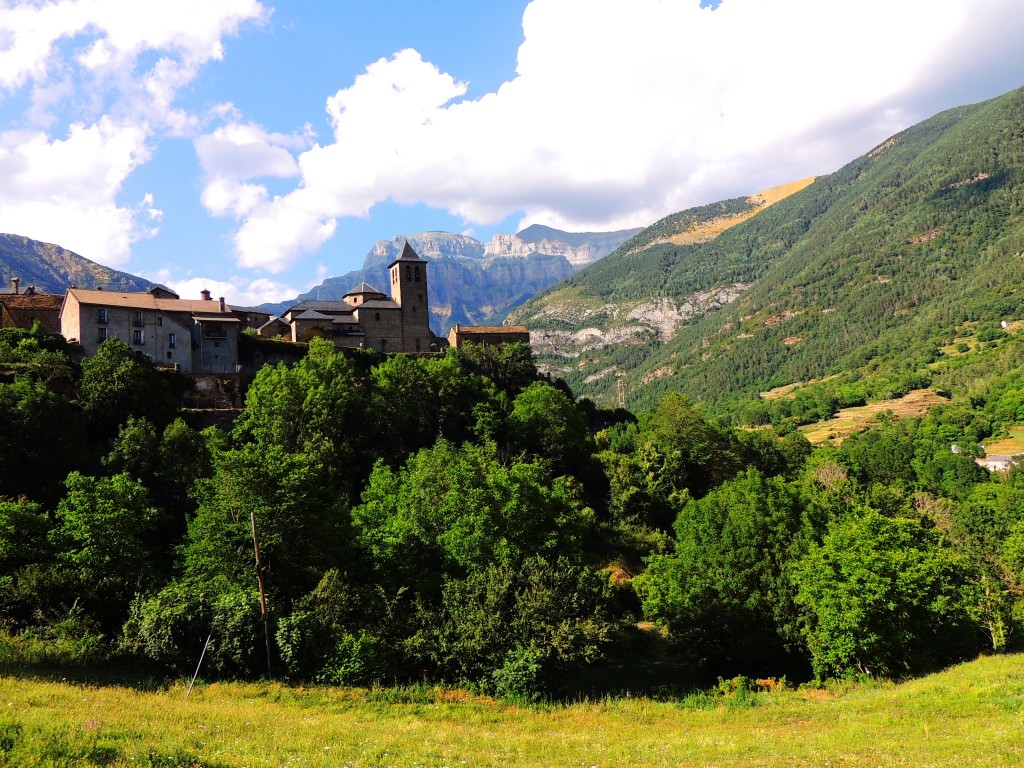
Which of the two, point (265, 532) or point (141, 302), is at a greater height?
point (141, 302)

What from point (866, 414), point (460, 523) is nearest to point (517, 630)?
point (460, 523)

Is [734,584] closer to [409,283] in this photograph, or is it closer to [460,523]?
[460,523]

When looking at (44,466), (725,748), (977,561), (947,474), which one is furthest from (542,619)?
(947,474)

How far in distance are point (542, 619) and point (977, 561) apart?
1614 inches

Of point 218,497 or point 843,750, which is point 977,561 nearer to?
point 843,750

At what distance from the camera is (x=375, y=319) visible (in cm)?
7819

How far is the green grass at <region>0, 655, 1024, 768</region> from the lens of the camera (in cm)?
1633

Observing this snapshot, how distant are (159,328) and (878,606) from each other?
58.9 m

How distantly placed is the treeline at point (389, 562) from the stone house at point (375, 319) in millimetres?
19480

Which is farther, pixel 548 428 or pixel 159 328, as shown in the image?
pixel 548 428

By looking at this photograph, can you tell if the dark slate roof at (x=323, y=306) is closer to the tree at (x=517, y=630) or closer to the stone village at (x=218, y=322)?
the stone village at (x=218, y=322)

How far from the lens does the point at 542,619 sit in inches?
1133

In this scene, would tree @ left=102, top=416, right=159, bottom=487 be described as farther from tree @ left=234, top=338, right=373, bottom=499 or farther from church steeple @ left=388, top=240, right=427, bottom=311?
church steeple @ left=388, top=240, right=427, bottom=311

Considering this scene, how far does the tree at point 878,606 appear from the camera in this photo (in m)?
32.1
